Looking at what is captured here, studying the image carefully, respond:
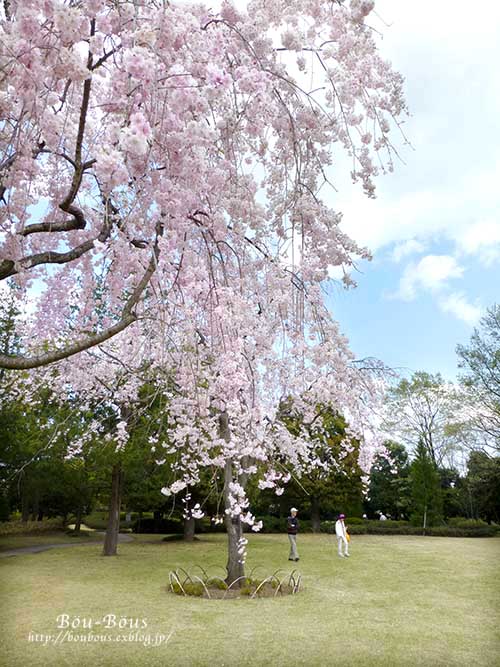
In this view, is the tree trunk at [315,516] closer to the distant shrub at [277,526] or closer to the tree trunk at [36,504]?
the distant shrub at [277,526]

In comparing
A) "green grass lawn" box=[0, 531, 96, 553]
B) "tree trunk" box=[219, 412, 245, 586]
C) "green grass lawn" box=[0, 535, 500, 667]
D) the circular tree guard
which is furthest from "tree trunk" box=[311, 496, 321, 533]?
"tree trunk" box=[219, 412, 245, 586]

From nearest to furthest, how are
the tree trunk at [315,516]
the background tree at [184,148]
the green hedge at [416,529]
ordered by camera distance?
the background tree at [184,148] < the green hedge at [416,529] < the tree trunk at [315,516]

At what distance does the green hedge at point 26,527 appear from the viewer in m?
18.9

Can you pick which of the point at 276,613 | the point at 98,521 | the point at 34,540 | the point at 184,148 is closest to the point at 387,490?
the point at 98,521

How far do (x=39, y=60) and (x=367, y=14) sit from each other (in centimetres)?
159

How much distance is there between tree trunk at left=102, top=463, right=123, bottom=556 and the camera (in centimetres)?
1297

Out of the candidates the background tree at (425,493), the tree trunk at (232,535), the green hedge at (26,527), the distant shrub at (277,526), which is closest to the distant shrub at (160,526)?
the distant shrub at (277,526)

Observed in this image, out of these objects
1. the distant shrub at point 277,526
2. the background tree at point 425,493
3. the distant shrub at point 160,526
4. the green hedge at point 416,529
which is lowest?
the distant shrub at point 160,526

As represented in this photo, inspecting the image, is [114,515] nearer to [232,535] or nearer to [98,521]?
Answer: [232,535]

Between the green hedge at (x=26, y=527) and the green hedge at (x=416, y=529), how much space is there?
36.0 feet

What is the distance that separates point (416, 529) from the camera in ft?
69.8

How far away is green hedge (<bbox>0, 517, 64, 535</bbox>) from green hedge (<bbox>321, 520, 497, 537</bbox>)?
1096cm

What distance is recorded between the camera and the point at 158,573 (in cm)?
1014

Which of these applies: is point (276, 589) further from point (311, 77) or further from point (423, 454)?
point (423, 454)
